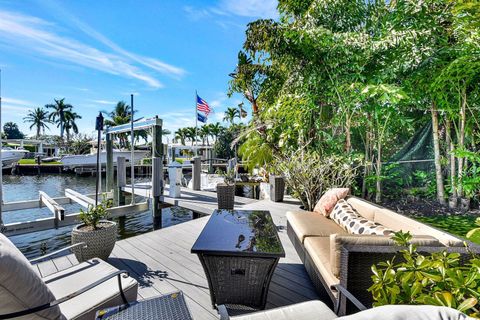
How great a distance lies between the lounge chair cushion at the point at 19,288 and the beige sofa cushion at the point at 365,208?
289 centimetres

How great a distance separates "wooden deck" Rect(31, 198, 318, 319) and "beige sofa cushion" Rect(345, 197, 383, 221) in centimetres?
98

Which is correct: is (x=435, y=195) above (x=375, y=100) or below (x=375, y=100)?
below

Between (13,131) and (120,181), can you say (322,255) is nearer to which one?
(120,181)

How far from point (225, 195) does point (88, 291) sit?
393cm

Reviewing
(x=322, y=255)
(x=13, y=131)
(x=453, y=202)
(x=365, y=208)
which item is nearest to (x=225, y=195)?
(x=365, y=208)

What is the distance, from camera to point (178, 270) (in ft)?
9.22

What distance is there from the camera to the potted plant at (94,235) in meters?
2.71

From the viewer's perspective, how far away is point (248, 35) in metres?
6.45

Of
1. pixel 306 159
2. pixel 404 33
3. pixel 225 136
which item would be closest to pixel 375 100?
pixel 404 33

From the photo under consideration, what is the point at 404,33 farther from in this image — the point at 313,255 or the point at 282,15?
the point at 313,255

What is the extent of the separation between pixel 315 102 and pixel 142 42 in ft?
20.9

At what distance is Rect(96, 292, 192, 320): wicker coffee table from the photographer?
130cm

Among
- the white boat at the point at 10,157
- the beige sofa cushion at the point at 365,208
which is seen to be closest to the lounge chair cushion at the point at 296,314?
the beige sofa cushion at the point at 365,208

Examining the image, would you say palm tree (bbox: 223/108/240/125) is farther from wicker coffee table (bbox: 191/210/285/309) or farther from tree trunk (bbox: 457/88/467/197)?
wicker coffee table (bbox: 191/210/285/309)
